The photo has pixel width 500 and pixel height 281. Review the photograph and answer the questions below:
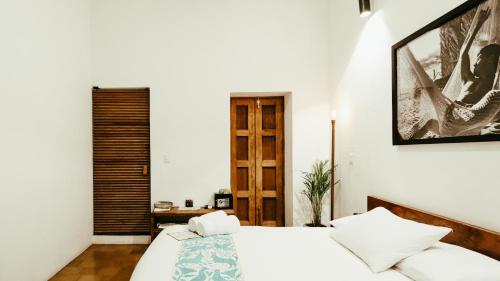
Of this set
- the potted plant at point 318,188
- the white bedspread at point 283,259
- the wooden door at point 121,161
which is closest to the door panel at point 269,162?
the potted plant at point 318,188

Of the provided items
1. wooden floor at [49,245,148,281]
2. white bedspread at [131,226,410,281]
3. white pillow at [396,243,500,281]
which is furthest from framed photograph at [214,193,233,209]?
white pillow at [396,243,500,281]

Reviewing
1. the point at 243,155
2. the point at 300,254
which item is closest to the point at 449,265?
the point at 300,254

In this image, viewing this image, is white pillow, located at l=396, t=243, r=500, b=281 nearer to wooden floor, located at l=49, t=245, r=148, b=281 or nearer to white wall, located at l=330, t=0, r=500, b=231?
white wall, located at l=330, t=0, r=500, b=231

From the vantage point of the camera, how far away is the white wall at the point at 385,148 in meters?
1.71

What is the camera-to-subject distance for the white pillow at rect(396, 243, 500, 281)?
1.32m

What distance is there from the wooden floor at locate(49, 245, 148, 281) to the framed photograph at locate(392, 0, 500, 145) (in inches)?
121

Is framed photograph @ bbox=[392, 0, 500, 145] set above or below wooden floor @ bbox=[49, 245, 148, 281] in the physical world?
above

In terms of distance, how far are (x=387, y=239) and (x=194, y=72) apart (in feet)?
10.3

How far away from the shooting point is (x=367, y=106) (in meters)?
2.98

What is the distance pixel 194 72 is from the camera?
3939mm

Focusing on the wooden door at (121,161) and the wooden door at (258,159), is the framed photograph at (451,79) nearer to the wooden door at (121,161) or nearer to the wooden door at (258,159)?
Result: the wooden door at (258,159)

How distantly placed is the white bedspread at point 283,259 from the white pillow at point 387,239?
6 centimetres

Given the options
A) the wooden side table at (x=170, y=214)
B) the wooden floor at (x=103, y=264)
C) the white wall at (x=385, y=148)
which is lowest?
the wooden floor at (x=103, y=264)

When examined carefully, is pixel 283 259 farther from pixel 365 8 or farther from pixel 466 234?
pixel 365 8
